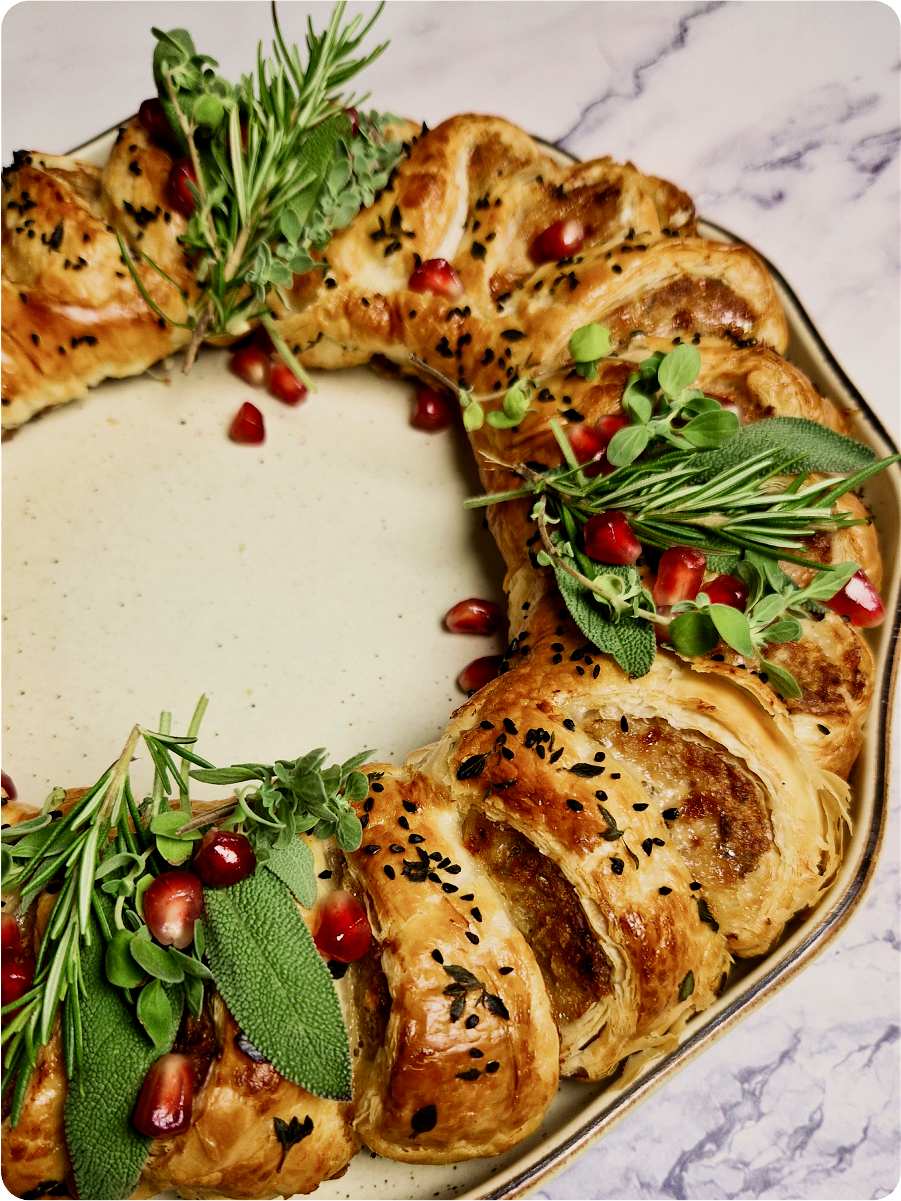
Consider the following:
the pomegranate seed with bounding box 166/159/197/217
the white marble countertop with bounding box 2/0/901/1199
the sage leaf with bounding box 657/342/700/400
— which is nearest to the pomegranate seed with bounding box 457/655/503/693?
the sage leaf with bounding box 657/342/700/400

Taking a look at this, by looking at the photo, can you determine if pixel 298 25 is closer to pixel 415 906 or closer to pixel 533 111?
pixel 533 111

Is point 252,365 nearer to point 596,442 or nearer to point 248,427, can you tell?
point 248,427

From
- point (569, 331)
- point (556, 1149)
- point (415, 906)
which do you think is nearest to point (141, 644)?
point (415, 906)

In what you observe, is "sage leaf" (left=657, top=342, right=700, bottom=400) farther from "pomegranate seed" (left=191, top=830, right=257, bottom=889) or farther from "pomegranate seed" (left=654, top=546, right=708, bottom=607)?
"pomegranate seed" (left=191, top=830, right=257, bottom=889)

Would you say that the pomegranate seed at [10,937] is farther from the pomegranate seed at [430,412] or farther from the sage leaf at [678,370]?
the sage leaf at [678,370]

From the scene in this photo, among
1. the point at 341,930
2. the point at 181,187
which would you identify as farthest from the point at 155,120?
the point at 341,930

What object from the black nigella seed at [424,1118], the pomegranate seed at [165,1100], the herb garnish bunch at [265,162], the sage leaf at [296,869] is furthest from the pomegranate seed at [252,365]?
the black nigella seed at [424,1118]

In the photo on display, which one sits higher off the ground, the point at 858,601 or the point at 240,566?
the point at 240,566
